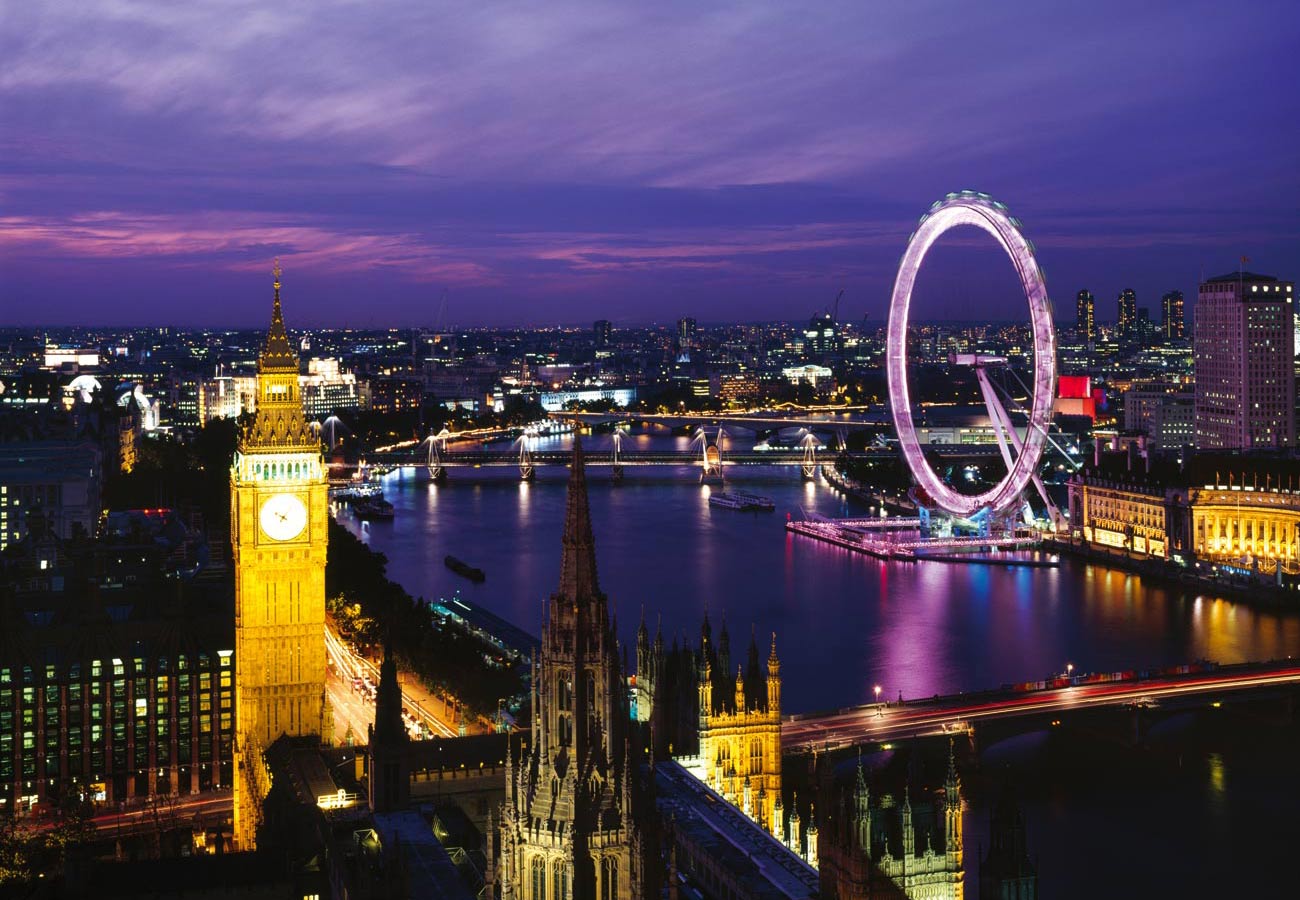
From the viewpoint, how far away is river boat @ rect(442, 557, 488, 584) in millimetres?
30109

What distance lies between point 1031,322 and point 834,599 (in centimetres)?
842

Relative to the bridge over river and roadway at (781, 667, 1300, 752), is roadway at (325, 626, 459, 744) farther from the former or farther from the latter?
the bridge over river

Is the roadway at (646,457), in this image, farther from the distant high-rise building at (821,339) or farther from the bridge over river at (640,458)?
the distant high-rise building at (821,339)

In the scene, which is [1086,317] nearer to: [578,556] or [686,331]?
[686,331]

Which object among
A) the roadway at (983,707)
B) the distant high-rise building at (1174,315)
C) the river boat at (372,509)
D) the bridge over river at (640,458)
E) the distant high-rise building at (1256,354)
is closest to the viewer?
the roadway at (983,707)

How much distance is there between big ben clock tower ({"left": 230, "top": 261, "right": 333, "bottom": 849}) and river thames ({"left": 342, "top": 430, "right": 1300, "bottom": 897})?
606 cm

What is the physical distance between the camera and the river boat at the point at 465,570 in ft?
98.8

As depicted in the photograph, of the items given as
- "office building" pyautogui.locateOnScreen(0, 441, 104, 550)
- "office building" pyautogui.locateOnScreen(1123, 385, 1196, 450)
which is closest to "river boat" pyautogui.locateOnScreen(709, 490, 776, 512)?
"office building" pyautogui.locateOnScreen(1123, 385, 1196, 450)

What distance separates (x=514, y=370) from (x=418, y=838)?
105 metres

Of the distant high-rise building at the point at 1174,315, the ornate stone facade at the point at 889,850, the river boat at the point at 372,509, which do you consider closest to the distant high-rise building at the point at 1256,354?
the river boat at the point at 372,509

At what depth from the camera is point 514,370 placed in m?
116

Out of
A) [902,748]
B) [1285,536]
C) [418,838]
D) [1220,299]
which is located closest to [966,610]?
[1285,536]

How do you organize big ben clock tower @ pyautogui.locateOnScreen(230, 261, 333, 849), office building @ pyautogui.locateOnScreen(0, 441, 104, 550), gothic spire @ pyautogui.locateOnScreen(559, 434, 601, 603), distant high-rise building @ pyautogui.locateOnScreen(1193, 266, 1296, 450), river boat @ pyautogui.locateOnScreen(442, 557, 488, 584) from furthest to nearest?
distant high-rise building @ pyautogui.locateOnScreen(1193, 266, 1296, 450), river boat @ pyautogui.locateOnScreen(442, 557, 488, 584), office building @ pyautogui.locateOnScreen(0, 441, 104, 550), big ben clock tower @ pyautogui.locateOnScreen(230, 261, 333, 849), gothic spire @ pyautogui.locateOnScreen(559, 434, 601, 603)

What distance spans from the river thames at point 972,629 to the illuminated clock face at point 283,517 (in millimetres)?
6404
